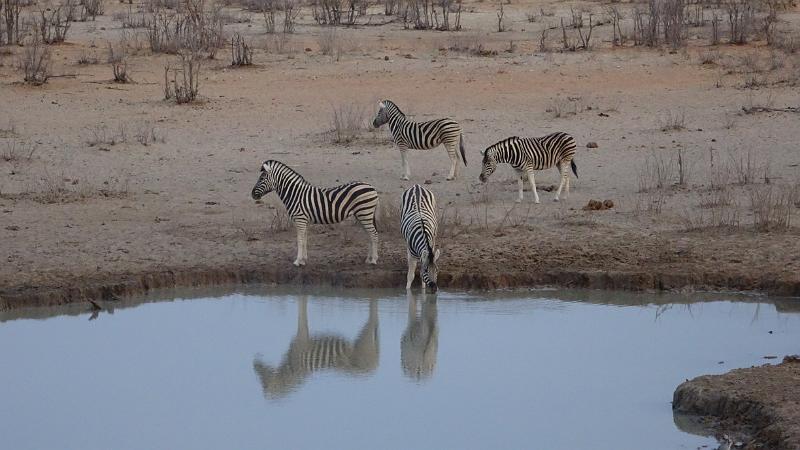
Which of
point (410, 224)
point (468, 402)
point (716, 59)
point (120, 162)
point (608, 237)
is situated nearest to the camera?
point (468, 402)

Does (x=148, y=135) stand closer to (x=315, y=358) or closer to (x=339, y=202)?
(x=339, y=202)

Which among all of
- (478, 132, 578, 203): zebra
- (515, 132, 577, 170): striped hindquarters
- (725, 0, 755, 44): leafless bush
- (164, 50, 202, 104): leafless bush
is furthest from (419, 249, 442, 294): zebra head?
(725, 0, 755, 44): leafless bush

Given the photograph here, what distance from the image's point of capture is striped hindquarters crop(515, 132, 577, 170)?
46.3ft

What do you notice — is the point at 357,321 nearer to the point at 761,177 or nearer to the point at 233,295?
the point at 233,295

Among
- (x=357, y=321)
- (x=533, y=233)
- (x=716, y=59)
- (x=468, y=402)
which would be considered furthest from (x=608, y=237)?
(x=716, y=59)

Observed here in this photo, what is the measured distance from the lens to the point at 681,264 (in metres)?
11.8

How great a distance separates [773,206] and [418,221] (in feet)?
13.1

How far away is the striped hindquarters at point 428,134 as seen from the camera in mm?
15617

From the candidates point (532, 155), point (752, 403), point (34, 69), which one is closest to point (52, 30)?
point (34, 69)

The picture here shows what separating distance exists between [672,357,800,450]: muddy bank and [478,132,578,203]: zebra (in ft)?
18.8

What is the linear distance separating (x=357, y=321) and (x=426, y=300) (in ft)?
2.34

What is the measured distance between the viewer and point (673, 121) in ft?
58.2

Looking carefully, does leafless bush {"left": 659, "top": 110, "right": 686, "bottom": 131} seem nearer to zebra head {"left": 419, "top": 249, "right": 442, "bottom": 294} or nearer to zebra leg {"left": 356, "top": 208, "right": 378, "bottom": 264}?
zebra leg {"left": 356, "top": 208, "right": 378, "bottom": 264}

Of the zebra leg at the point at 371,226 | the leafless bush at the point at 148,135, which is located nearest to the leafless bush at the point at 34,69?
the leafless bush at the point at 148,135
